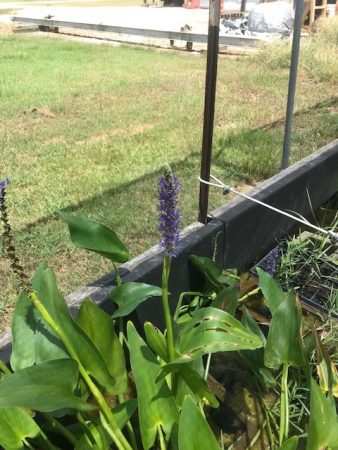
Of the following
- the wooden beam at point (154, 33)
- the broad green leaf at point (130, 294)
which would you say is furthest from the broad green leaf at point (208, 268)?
the wooden beam at point (154, 33)

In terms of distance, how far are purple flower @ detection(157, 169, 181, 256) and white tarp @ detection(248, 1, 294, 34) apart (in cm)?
998

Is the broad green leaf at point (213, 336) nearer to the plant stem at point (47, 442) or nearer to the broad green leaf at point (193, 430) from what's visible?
the broad green leaf at point (193, 430)

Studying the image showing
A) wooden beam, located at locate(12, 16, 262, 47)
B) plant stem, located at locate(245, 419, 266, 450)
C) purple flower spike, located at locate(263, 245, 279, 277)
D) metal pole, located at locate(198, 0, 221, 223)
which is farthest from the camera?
wooden beam, located at locate(12, 16, 262, 47)

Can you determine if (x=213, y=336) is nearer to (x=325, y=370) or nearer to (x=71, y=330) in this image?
(x=71, y=330)

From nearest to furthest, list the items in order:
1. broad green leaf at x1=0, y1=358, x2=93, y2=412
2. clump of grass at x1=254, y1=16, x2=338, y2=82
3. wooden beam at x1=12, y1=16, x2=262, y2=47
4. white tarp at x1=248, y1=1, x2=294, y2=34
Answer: broad green leaf at x1=0, y1=358, x2=93, y2=412, clump of grass at x1=254, y1=16, x2=338, y2=82, wooden beam at x1=12, y1=16, x2=262, y2=47, white tarp at x1=248, y1=1, x2=294, y2=34

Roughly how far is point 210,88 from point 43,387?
1.10 m

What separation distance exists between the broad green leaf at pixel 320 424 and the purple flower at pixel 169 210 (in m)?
0.42

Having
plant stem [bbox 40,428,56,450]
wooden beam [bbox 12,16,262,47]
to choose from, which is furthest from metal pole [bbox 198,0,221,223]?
wooden beam [bbox 12,16,262,47]

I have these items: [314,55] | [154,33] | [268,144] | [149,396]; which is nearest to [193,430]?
[149,396]

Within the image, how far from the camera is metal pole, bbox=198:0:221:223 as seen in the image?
1.59 metres

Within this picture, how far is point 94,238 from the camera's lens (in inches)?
56.2

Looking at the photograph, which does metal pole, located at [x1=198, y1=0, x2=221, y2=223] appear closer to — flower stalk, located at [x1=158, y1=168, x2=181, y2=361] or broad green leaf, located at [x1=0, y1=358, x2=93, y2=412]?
flower stalk, located at [x1=158, y1=168, x2=181, y2=361]

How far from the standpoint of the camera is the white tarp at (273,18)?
10.5 m

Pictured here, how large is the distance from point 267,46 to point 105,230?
21.9ft
